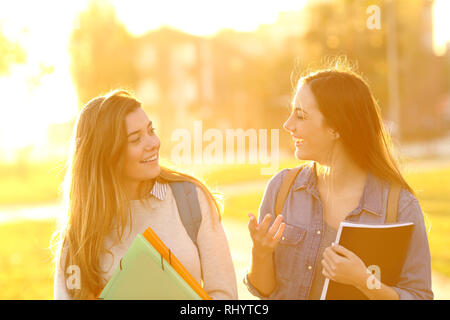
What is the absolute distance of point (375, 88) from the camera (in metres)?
27.5

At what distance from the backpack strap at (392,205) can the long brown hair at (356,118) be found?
2.5 inches

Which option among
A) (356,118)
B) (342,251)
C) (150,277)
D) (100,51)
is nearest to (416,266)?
(342,251)

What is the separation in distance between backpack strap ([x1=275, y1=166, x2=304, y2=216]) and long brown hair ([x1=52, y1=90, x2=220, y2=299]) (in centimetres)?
34

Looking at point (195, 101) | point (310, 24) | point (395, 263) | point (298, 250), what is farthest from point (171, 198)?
point (195, 101)

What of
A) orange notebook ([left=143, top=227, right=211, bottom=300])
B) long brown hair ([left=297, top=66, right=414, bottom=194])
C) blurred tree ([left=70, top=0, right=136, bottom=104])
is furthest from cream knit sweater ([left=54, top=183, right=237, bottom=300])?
blurred tree ([left=70, top=0, right=136, bottom=104])

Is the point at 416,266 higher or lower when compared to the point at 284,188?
lower

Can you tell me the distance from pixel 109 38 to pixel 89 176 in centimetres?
2625

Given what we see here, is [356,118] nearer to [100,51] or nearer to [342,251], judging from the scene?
[342,251]

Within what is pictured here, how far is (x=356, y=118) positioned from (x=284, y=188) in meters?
0.51

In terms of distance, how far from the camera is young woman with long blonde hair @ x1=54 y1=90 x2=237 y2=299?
8.50 ft

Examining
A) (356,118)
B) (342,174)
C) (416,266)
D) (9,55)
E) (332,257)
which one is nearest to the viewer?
(332,257)

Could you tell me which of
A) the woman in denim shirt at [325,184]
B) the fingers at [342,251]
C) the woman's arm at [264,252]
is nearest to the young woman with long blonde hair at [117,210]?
the woman's arm at [264,252]

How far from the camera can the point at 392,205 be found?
2621 millimetres
